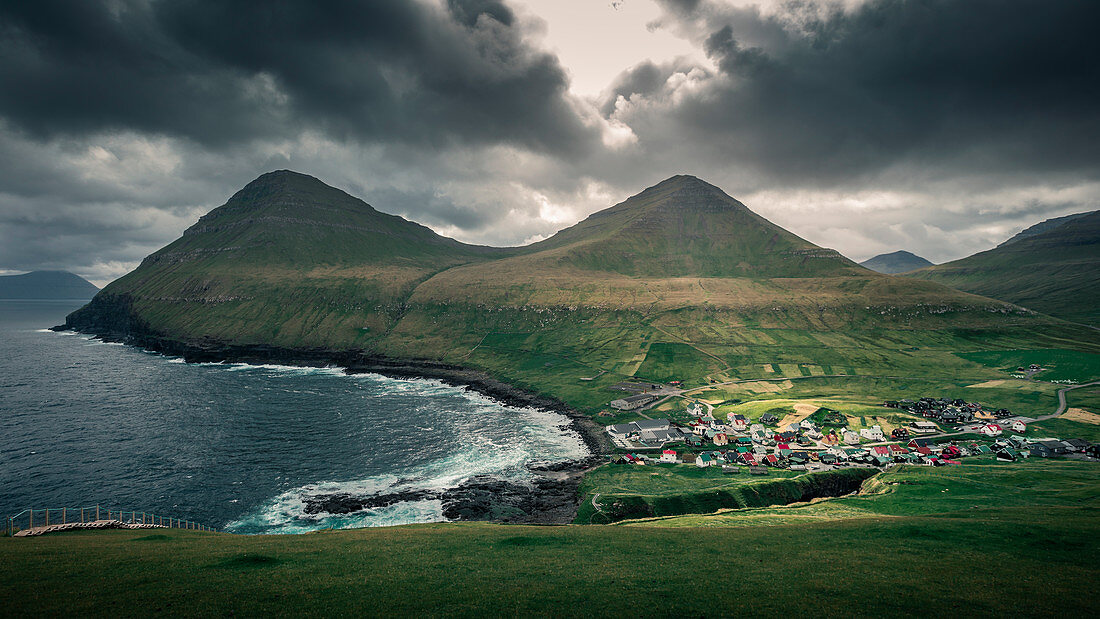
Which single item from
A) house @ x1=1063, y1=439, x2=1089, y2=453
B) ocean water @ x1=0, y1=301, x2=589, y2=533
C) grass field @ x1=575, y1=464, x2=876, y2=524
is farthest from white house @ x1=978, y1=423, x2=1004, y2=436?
ocean water @ x1=0, y1=301, x2=589, y2=533

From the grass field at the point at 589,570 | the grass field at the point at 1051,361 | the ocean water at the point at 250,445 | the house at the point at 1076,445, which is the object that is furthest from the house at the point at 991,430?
the ocean water at the point at 250,445

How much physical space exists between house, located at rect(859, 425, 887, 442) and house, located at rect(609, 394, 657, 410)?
60753 millimetres

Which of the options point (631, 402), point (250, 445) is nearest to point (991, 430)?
point (631, 402)

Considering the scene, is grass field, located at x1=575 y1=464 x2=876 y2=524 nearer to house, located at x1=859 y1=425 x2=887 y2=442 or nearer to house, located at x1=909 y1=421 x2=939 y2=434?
house, located at x1=859 y1=425 x2=887 y2=442

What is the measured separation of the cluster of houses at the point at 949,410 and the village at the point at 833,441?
0.45ft

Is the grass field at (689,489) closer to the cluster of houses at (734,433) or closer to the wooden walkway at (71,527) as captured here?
the cluster of houses at (734,433)

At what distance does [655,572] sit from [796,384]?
153395 millimetres

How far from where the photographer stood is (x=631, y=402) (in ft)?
487

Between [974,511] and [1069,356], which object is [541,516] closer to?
[974,511]

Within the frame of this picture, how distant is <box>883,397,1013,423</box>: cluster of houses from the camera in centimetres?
11738

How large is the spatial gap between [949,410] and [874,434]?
104 feet

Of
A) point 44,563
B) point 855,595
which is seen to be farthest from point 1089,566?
point 44,563

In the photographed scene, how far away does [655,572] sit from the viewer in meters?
33.3

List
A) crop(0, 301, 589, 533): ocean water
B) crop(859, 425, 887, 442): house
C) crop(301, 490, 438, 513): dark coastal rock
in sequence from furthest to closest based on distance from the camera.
A: crop(859, 425, 887, 442): house < crop(0, 301, 589, 533): ocean water < crop(301, 490, 438, 513): dark coastal rock
